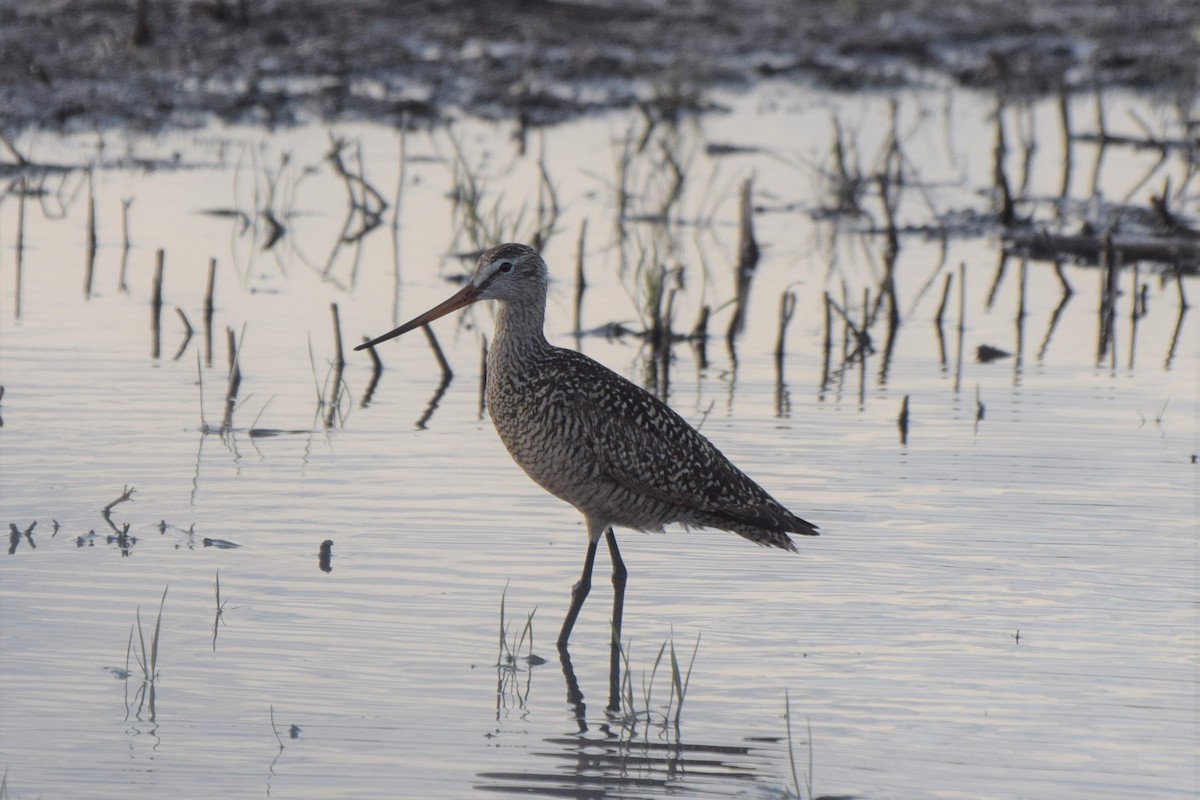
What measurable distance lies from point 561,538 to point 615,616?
41.2 inches

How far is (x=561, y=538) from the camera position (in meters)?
7.51

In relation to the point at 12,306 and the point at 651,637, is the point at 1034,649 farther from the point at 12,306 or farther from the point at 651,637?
the point at 12,306

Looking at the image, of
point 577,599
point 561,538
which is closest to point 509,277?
point 561,538

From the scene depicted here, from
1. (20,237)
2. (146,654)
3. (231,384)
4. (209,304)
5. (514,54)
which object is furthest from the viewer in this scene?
(514,54)

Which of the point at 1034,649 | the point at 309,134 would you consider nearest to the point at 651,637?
the point at 1034,649

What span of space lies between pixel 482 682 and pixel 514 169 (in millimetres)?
9926

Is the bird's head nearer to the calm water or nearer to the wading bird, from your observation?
the wading bird

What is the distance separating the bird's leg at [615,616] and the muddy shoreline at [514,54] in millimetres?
10839

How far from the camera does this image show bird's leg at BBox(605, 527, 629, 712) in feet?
19.5

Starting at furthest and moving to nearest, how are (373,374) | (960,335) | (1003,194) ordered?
(1003,194) < (960,335) < (373,374)

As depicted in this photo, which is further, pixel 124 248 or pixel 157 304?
pixel 124 248

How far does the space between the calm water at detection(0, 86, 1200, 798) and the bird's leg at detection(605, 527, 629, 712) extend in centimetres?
8

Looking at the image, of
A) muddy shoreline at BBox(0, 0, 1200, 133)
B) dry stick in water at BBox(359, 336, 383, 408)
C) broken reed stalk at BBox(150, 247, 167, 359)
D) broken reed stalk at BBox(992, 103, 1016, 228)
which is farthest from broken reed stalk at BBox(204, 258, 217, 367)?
muddy shoreline at BBox(0, 0, 1200, 133)

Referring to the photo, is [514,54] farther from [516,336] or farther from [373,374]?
[516,336]
